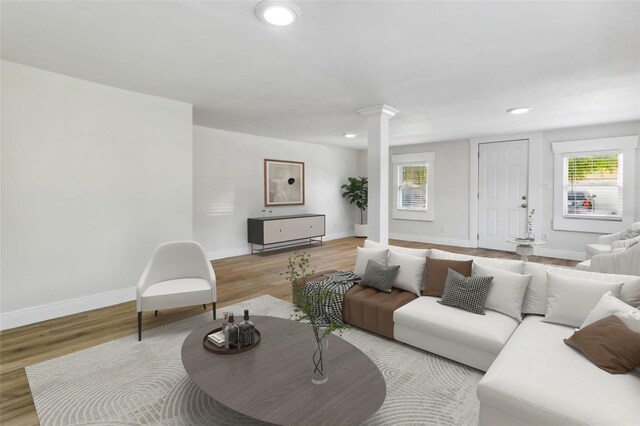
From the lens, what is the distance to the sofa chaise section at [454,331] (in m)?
2.23

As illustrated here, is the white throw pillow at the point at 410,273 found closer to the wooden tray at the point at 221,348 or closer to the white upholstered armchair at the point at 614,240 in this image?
the wooden tray at the point at 221,348

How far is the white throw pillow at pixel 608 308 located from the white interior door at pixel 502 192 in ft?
16.5

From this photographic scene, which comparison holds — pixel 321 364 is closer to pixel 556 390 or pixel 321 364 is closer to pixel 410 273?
pixel 556 390

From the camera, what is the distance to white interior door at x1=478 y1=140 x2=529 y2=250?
6.43 m

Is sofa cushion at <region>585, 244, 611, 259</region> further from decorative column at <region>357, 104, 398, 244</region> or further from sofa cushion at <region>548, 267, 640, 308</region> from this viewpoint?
decorative column at <region>357, 104, 398, 244</region>

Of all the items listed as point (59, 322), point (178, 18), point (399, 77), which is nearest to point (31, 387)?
point (59, 322)

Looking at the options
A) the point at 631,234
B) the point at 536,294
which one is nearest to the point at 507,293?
the point at 536,294

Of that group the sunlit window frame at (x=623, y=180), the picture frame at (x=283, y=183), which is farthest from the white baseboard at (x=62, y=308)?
the sunlit window frame at (x=623, y=180)

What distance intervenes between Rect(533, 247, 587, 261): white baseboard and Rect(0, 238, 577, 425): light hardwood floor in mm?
235

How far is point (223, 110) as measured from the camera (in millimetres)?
4594

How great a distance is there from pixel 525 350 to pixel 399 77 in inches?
102

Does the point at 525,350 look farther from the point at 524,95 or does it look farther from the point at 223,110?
the point at 223,110

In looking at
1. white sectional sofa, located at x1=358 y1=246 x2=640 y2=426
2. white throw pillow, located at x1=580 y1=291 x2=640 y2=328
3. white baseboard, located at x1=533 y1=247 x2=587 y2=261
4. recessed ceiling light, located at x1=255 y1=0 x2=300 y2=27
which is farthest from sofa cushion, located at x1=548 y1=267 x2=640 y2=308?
white baseboard, located at x1=533 y1=247 x2=587 y2=261

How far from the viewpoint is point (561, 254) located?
609 cm
